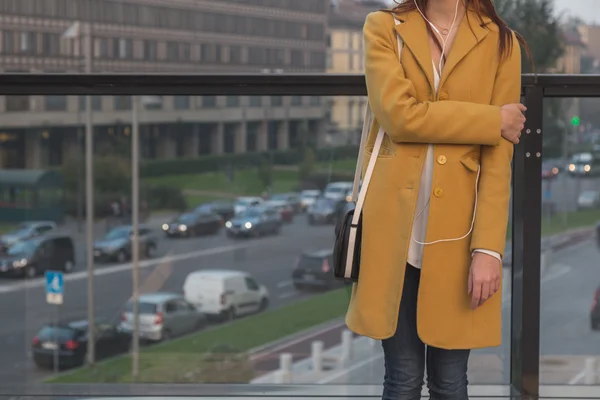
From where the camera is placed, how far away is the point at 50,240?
57.5ft

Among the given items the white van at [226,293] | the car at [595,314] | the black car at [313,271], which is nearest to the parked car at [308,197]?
the black car at [313,271]

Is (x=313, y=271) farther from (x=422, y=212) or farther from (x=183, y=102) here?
(x=422, y=212)

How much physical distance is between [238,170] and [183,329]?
6.20 metres

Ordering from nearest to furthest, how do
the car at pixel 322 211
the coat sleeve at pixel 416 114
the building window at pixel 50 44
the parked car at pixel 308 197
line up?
the coat sleeve at pixel 416 114, the building window at pixel 50 44, the parked car at pixel 308 197, the car at pixel 322 211

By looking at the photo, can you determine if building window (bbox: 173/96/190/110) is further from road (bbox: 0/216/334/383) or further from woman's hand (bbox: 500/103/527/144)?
road (bbox: 0/216/334/383)

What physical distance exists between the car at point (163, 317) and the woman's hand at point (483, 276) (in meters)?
17.4

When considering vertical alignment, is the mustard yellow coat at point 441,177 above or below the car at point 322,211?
above

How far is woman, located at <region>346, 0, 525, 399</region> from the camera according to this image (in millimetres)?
1275

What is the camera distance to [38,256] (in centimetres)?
1803

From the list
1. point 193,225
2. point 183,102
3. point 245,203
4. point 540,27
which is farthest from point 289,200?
point 183,102

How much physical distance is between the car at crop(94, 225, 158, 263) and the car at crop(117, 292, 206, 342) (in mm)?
1180

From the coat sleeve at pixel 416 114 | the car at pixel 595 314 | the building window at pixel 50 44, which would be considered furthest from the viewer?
the car at pixel 595 314

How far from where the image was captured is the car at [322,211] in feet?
58.0

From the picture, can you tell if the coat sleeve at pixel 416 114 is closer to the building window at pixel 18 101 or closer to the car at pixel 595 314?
the building window at pixel 18 101
